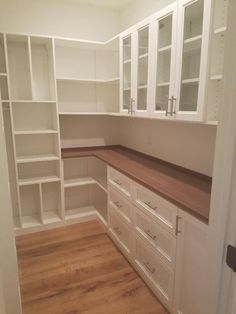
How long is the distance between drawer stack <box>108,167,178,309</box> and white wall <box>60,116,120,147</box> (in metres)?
0.88

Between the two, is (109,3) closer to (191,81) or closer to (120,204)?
(191,81)

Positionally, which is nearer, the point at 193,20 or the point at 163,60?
the point at 193,20

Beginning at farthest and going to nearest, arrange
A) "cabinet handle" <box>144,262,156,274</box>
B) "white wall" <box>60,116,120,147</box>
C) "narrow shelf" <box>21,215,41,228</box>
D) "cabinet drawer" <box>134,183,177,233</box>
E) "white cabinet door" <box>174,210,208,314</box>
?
"white wall" <box>60,116,120,147</box>
"narrow shelf" <box>21,215,41,228</box>
"cabinet handle" <box>144,262,156,274</box>
"cabinet drawer" <box>134,183,177,233</box>
"white cabinet door" <box>174,210,208,314</box>

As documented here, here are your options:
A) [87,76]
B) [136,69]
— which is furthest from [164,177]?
[87,76]

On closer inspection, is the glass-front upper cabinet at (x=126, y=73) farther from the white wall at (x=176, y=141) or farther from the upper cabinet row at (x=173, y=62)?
the white wall at (x=176, y=141)

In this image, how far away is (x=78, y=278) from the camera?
6.81ft

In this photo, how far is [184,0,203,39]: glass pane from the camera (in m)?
1.49

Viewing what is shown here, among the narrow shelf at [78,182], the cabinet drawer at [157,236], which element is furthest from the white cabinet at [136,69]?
the narrow shelf at [78,182]

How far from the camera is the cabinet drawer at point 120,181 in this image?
2154 mm

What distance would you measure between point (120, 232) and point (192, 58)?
5.81 feet

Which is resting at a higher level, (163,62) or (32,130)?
(163,62)

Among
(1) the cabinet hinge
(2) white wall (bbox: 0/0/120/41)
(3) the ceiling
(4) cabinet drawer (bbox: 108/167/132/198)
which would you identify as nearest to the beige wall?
(4) cabinet drawer (bbox: 108/167/132/198)

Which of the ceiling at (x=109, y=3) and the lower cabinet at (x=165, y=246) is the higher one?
the ceiling at (x=109, y=3)

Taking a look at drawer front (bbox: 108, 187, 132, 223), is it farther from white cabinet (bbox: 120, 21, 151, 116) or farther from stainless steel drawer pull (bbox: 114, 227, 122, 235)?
white cabinet (bbox: 120, 21, 151, 116)
